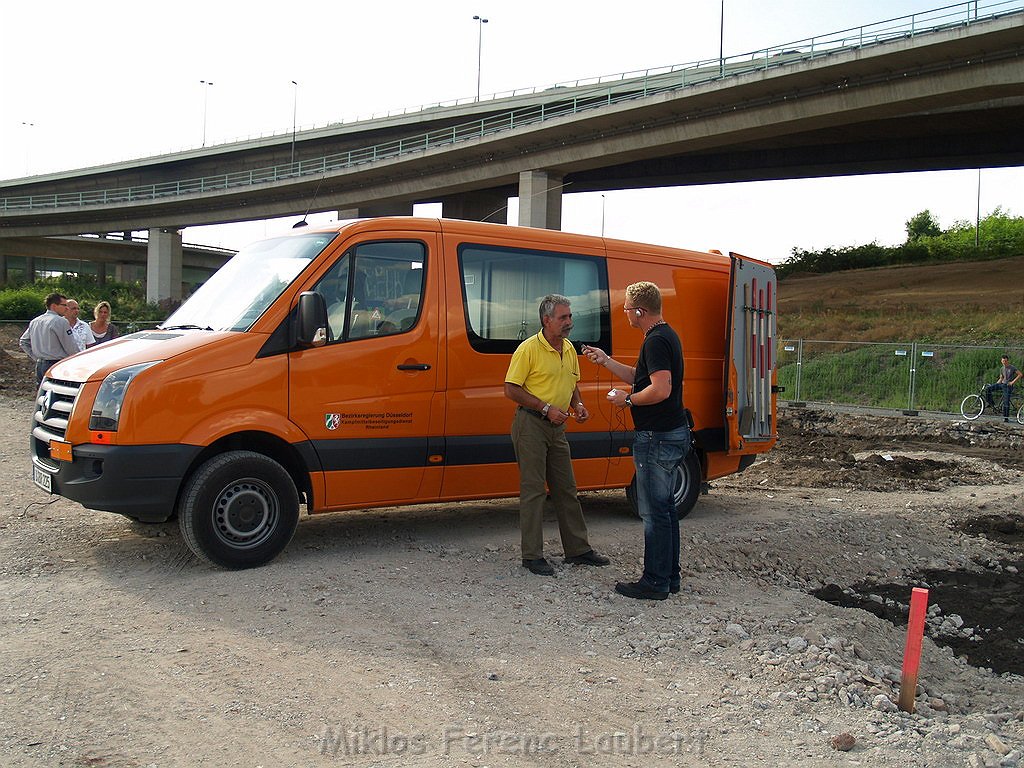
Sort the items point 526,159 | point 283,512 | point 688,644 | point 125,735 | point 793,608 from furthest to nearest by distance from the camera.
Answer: point 526,159, point 283,512, point 793,608, point 688,644, point 125,735

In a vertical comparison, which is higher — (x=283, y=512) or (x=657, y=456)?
(x=657, y=456)

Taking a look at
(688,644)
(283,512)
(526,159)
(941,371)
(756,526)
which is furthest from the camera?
(526,159)

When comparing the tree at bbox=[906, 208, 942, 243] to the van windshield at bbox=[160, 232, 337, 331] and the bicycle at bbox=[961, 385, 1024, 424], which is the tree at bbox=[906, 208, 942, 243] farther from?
the van windshield at bbox=[160, 232, 337, 331]

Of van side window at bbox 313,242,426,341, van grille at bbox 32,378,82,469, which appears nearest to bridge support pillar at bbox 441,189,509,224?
van side window at bbox 313,242,426,341

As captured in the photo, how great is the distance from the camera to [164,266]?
201 ft

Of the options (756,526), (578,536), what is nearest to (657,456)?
(578,536)

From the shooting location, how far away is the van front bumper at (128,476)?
19.6ft

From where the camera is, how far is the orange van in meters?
6.11

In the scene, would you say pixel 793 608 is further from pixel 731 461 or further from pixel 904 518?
pixel 904 518

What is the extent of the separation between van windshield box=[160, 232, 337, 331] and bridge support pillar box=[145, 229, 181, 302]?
56931 millimetres

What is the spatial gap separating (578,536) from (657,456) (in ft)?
3.68

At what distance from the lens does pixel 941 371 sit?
22375 millimetres

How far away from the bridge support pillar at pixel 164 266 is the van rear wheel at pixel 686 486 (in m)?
57.2

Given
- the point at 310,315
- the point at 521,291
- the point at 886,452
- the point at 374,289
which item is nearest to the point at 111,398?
the point at 310,315
